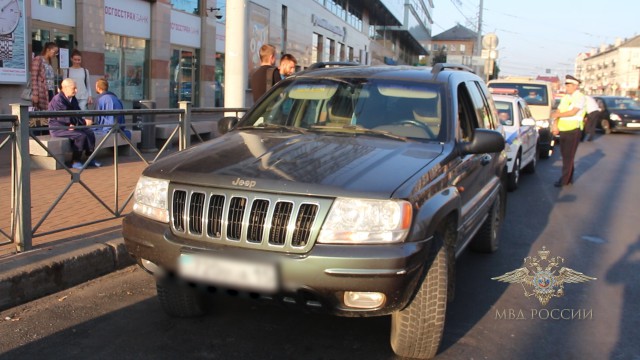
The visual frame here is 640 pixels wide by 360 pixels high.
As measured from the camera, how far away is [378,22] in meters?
55.5

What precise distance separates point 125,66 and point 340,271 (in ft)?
49.2

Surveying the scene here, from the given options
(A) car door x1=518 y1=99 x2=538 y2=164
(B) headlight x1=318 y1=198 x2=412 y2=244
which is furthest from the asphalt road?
(A) car door x1=518 y1=99 x2=538 y2=164

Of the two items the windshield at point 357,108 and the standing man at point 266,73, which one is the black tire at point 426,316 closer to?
the windshield at point 357,108

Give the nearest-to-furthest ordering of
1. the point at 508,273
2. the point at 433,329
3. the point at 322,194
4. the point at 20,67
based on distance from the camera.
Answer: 1. the point at 322,194
2. the point at 433,329
3. the point at 508,273
4. the point at 20,67

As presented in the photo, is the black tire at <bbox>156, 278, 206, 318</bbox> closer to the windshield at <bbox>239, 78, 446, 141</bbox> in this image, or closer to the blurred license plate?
the blurred license plate

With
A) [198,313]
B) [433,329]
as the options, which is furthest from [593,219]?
[198,313]

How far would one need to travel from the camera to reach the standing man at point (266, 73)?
24.3ft

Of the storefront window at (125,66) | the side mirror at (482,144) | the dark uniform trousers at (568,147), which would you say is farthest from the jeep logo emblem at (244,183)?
the storefront window at (125,66)

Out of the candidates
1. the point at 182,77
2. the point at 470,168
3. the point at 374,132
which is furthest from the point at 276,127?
the point at 182,77

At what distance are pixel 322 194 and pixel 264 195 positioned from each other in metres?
0.31

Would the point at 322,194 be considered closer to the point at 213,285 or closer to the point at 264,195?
the point at 264,195

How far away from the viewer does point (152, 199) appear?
347cm

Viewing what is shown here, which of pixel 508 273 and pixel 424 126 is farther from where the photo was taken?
pixel 508 273

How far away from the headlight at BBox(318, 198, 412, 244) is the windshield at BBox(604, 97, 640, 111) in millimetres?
24963
